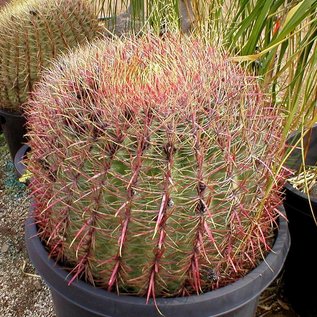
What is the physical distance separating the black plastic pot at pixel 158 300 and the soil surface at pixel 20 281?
46 centimetres

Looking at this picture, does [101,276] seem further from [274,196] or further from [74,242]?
[274,196]

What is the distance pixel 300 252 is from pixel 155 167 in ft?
2.14

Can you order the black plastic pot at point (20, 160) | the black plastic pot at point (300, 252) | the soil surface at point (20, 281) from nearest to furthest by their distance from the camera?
the black plastic pot at point (300, 252) → the soil surface at point (20, 281) → the black plastic pot at point (20, 160)

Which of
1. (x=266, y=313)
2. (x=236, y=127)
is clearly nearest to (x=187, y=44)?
(x=236, y=127)

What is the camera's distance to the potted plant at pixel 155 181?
2.42ft

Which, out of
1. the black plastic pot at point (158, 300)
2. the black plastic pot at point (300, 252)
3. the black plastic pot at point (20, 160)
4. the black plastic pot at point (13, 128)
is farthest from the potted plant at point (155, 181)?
the black plastic pot at point (13, 128)

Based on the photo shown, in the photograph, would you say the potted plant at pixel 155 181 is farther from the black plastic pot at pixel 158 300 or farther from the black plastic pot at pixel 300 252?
the black plastic pot at pixel 300 252

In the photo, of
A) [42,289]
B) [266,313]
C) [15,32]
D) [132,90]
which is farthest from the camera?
[15,32]

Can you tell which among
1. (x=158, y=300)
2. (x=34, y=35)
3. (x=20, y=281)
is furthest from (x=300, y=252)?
(x=34, y=35)

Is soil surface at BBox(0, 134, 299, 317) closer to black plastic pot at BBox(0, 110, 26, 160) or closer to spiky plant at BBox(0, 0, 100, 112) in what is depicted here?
black plastic pot at BBox(0, 110, 26, 160)

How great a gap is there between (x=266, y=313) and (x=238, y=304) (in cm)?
53

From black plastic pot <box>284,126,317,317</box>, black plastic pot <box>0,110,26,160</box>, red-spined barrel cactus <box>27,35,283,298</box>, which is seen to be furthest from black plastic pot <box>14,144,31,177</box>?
black plastic pot <box>284,126,317,317</box>

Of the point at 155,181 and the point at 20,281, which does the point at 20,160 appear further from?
the point at 155,181

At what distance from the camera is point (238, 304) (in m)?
0.83
